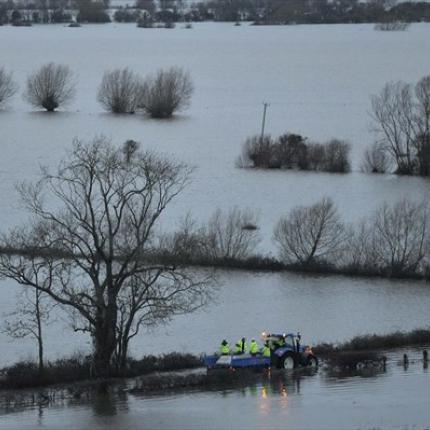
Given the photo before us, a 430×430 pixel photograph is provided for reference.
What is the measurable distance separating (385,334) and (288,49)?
124 m

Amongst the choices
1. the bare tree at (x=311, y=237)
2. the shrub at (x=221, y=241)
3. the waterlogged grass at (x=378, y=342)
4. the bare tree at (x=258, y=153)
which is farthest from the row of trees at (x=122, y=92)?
the waterlogged grass at (x=378, y=342)

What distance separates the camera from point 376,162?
51.5 m

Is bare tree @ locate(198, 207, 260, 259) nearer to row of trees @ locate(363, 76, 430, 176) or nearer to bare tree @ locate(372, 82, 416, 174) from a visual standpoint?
row of trees @ locate(363, 76, 430, 176)

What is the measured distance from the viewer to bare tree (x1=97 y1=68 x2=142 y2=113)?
72.9m

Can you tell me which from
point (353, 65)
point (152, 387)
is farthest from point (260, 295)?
point (353, 65)

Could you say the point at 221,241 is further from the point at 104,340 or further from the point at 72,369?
the point at 104,340

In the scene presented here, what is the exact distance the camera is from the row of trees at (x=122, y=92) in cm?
7119

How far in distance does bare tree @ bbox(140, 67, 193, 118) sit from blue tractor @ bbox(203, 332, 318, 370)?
48678 millimetres

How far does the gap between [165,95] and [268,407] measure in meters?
52.5

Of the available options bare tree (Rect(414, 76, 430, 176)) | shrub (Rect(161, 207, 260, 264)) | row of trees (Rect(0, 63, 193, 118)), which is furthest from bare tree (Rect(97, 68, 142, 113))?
shrub (Rect(161, 207, 260, 264))

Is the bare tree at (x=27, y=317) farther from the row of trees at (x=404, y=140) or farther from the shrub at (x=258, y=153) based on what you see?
the shrub at (x=258, y=153)

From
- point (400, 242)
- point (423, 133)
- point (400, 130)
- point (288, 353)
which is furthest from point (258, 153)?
point (288, 353)

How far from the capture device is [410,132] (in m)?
52.4

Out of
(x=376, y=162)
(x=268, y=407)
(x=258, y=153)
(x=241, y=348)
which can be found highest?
(x=258, y=153)
